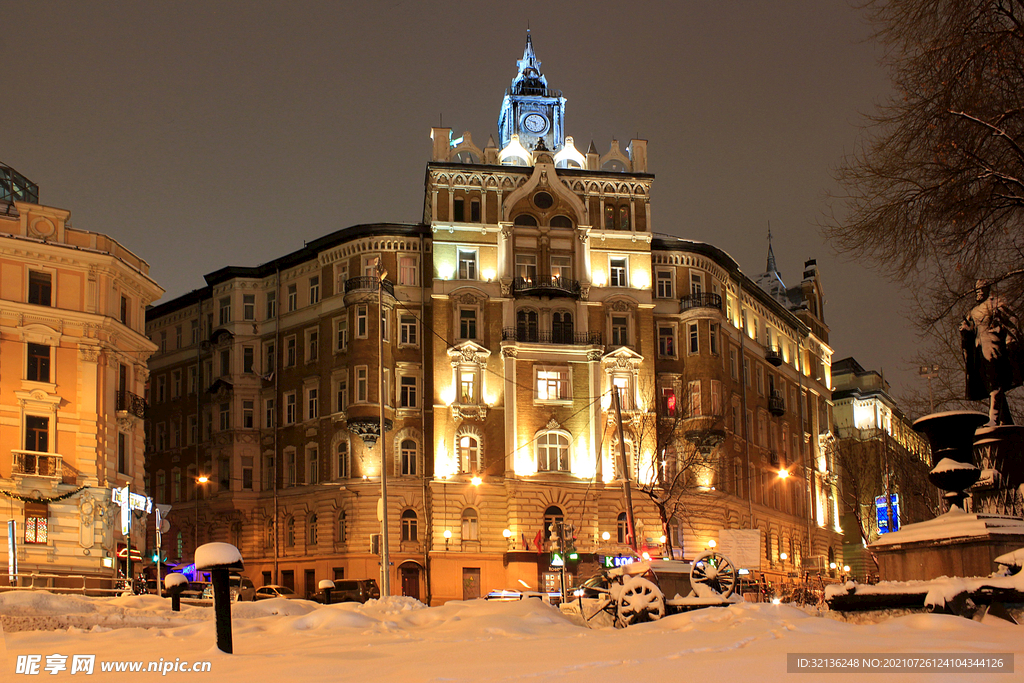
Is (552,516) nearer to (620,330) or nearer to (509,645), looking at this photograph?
(620,330)

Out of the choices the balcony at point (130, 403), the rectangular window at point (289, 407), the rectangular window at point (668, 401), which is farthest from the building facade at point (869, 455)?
the balcony at point (130, 403)

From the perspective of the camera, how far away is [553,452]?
5841 centimetres

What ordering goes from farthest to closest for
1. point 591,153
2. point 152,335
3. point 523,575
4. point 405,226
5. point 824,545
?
point 824,545 → point 152,335 → point 591,153 → point 405,226 → point 523,575

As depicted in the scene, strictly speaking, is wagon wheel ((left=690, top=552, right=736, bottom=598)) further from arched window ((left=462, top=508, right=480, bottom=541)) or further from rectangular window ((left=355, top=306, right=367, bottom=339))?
rectangular window ((left=355, top=306, right=367, bottom=339))

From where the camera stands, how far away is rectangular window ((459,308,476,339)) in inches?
2331

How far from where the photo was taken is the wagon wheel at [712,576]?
15812 millimetres

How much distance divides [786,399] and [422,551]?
102 ft

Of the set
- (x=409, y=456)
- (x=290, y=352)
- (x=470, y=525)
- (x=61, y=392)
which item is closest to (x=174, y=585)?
(x=61, y=392)

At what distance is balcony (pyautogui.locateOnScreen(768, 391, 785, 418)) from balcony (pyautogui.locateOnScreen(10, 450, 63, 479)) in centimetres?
4487

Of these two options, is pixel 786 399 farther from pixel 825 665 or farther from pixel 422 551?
pixel 825 665

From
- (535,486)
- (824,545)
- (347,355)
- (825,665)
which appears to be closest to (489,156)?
(347,355)

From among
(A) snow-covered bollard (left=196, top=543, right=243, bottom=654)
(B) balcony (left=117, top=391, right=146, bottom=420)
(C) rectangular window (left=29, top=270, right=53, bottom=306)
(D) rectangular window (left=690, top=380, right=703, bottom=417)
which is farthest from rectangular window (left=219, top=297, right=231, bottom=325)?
(A) snow-covered bollard (left=196, top=543, right=243, bottom=654)

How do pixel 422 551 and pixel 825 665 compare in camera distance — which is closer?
pixel 825 665

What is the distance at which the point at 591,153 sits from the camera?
66.0 metres
